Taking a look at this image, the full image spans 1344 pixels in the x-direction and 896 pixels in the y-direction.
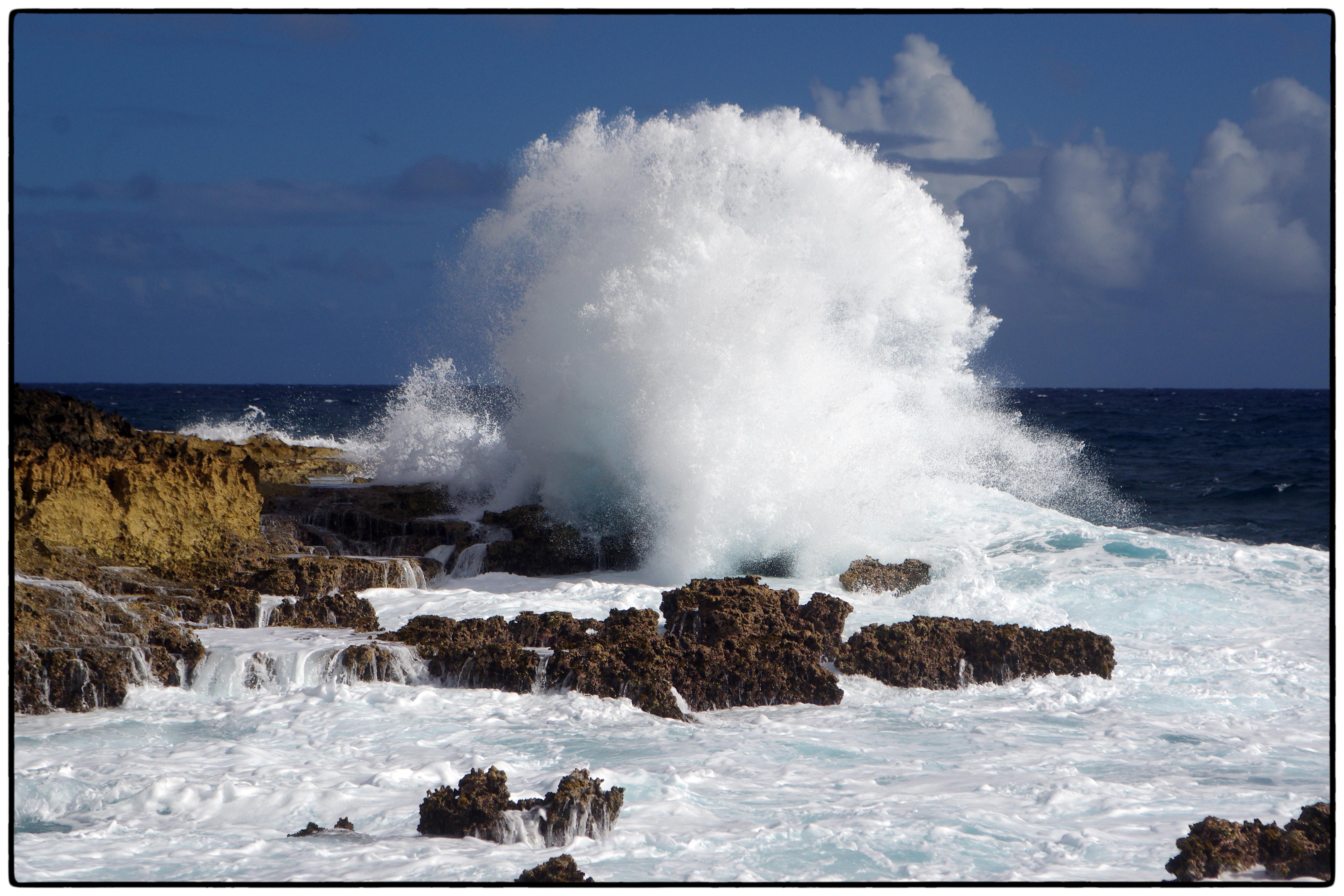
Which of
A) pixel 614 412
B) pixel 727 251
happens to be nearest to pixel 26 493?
pixel 614 412

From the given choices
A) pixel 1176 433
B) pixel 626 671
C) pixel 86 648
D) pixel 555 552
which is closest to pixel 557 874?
pixel 626 671

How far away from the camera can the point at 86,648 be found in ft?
21.4

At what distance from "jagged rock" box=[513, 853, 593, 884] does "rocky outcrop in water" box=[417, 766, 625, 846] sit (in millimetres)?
564

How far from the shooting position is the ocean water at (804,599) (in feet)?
14.8

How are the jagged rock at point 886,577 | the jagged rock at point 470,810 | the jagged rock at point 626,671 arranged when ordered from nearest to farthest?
the jagged rock at point 470,810 → the jagged rock at point 626,671 → the jagged rock at point 886,577

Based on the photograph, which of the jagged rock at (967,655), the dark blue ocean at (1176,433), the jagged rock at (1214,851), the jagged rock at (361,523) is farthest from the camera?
the dark blue ocean at (1176,433)

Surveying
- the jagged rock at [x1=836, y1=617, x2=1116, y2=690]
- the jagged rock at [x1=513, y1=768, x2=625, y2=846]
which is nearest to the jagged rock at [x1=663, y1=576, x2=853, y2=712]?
the jagged rock at [x1=836, y1=617, x2=1116, y2=690]

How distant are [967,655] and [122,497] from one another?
21.4 feet

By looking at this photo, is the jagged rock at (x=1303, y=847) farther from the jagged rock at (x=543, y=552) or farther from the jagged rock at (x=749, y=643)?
the jagged rock at (x=543, y=552)

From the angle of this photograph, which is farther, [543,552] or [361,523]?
[361,523]

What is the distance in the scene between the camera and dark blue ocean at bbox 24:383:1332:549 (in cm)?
1788

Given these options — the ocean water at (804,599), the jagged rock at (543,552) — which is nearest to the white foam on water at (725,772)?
→ the ocean water at (804,599)

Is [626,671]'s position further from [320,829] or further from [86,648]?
[86,648]

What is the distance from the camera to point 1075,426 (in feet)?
122
